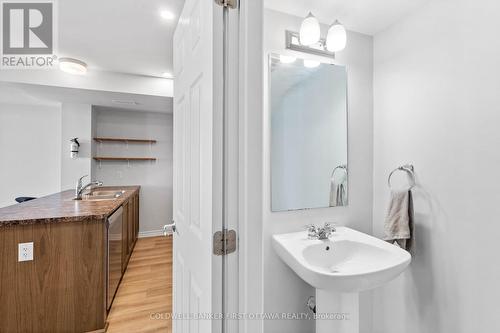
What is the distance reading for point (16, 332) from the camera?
1573 mm

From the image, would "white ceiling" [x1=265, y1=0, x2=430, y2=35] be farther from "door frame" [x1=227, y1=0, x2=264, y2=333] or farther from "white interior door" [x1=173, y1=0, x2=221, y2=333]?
"door frame" [x1=227, y1=0, x2=264, y2=333]

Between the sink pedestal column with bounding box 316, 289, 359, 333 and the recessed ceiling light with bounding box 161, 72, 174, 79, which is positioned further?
the recessed ceiling light with bounding box 161, 72, 174, 79

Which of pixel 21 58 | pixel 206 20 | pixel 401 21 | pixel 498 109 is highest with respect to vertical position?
pixel 21 58

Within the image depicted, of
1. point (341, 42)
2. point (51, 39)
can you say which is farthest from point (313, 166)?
point (51, 39)

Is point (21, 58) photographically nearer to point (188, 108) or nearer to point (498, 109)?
point (188, 108)

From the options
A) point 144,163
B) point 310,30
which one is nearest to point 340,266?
point 310,30

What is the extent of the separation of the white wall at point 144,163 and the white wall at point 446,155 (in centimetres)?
355

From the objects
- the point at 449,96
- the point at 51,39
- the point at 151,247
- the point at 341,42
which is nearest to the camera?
the point at 449,96

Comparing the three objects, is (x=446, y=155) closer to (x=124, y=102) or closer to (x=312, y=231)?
(x=312, y=231)

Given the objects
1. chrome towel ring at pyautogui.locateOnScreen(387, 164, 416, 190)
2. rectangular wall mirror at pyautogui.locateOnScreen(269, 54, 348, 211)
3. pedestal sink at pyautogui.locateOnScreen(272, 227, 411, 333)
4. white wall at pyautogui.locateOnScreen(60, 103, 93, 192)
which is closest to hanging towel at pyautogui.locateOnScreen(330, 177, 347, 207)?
rectangular wall mirror at pyautogui.locateOnScreen(269, 54, 348, 211)

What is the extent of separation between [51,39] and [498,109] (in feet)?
11.0

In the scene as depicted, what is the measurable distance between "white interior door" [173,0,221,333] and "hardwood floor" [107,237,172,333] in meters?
0.74

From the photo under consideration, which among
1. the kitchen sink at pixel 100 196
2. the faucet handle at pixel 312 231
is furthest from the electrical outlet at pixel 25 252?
the faucet handle at pixel 312 231

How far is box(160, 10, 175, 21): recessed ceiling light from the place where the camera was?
1.75 m
